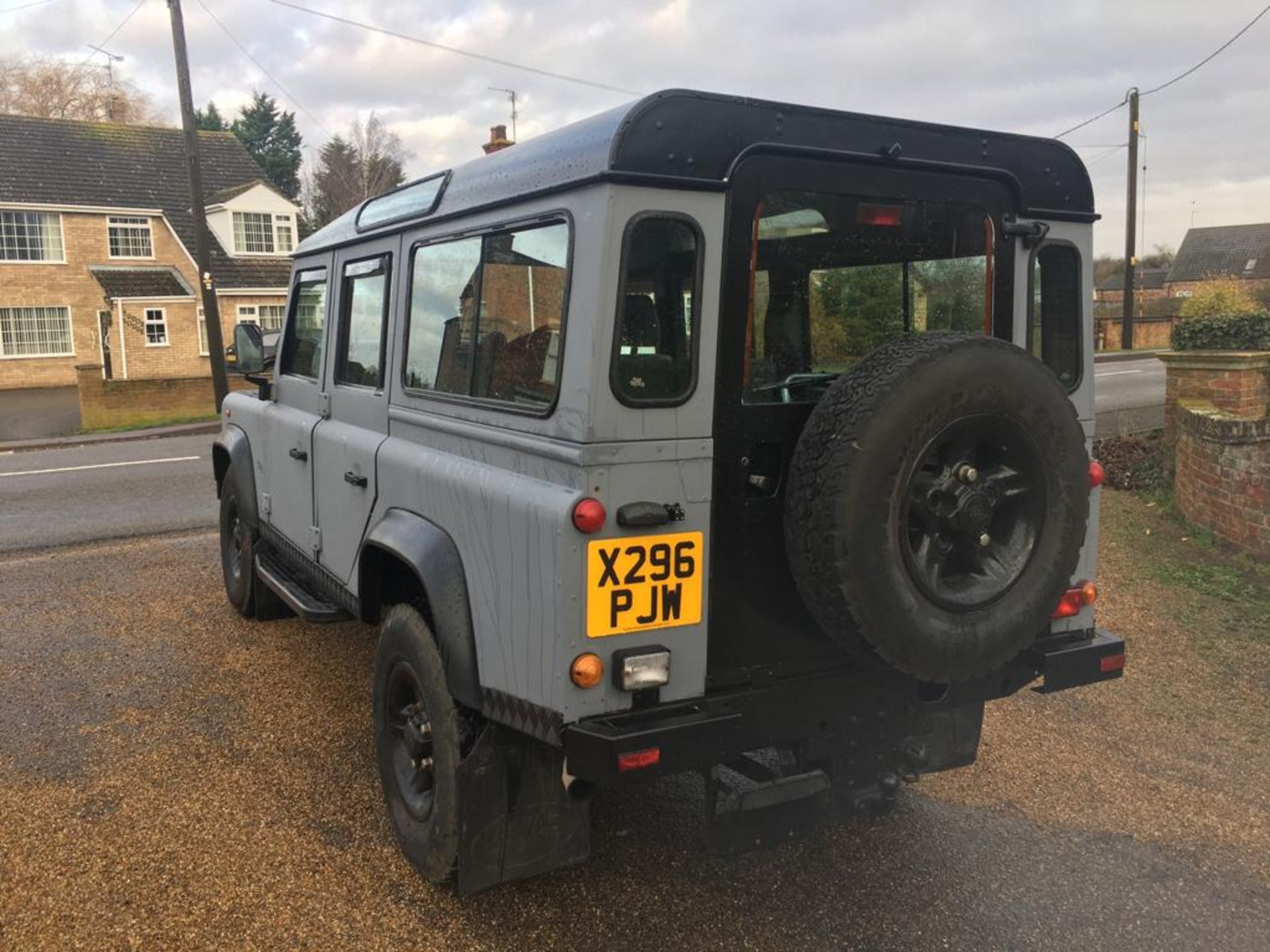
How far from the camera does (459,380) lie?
10.2 feet

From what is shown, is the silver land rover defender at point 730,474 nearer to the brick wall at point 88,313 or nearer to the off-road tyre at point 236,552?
the off-road tyre at point 236,552

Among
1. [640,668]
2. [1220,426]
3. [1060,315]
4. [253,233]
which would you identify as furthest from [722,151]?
[253,233]

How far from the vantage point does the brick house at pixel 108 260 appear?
29.2 meters

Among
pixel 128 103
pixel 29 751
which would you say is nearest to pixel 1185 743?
pixel 29 751

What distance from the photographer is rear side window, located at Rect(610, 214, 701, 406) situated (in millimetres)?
2469

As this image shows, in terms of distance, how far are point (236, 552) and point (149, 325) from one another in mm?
27454

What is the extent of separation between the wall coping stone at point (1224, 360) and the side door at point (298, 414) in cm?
631

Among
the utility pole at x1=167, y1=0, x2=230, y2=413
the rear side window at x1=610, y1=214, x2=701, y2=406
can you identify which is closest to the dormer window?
the utility pole at x1=167, y1=0, x2=230, y2=413

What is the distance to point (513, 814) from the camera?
2795 millimetres

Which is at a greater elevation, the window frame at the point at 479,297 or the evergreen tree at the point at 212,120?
the evergreen tree at the point at 212,120

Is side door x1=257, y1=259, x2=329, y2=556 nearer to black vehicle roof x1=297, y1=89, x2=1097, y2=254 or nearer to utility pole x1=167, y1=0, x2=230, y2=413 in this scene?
black vehicle roof x1=297, y1=89, x2=1097, y2=254

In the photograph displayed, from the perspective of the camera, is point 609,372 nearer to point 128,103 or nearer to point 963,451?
point 963,451

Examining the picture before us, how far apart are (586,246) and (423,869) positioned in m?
1.95

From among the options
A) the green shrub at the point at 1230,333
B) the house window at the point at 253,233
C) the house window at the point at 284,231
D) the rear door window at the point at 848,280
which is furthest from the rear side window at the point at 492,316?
the house window at the point at 284,231
